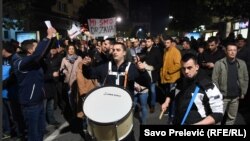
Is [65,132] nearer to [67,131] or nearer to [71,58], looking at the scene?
[67,131]

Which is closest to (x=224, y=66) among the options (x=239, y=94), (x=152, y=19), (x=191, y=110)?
(x=239, y=94)

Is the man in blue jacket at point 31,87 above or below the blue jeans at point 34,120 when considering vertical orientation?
above

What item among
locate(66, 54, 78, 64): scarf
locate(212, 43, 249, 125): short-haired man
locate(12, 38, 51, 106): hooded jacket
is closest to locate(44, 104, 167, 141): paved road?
locate(66, 54, 78, 64): scarf

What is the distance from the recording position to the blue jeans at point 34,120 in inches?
255

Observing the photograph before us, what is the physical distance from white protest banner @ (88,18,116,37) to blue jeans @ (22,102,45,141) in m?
7.39

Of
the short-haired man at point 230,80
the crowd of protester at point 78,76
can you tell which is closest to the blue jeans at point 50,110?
the crowd of protester at point 78,76

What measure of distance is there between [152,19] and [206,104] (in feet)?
314

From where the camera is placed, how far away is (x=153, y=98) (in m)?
10.8

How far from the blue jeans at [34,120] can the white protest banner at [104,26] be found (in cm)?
739

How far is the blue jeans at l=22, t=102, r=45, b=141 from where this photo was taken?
6.48 meters

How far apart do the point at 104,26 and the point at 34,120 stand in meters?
7.81

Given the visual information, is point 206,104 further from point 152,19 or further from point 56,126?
point 152,19

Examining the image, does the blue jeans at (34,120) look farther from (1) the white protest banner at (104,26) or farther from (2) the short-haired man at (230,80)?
(1) the white protest banner at (104,26)

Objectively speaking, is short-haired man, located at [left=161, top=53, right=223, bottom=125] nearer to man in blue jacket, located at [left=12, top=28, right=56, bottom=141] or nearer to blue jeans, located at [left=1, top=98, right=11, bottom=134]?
man in blue jacket, located at [left=12, top=28, right=56, bottom=141]
